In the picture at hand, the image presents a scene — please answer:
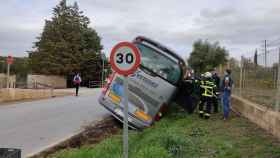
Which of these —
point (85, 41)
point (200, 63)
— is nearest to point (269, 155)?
point (200, 63)

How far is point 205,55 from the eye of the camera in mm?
51562

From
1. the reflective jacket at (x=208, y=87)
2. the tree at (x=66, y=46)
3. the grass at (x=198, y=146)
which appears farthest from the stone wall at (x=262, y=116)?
the tree at (x=66, y=46)

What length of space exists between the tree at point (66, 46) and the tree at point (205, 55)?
15500mm

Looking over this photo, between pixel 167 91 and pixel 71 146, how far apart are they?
3.86m

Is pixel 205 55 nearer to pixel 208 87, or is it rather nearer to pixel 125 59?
pixel 208 87

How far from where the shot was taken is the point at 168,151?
6.91 meters

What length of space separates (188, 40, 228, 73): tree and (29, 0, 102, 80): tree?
1550 centimetres

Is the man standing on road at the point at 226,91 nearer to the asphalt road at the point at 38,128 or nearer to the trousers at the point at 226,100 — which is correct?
the trousers at the point at 226,100

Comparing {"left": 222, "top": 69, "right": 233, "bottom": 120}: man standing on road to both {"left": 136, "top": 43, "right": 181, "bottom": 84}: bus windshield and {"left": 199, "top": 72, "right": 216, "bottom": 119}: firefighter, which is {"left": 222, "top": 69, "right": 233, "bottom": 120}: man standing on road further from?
{"left": 136, "top": 43, "right": 181, "bottom": 84}: bus windshield

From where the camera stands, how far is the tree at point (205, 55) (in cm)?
5062

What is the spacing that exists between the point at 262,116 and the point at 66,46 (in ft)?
151

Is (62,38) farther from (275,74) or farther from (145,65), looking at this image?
(275,74)

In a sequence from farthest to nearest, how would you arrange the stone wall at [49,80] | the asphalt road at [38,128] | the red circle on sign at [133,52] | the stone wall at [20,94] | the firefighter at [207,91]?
the stone wall at [49,80], the stone wall at [20,94], the firefighter at [207,91], the asphalt road at [38,128], the red circle on sign at [133,52]

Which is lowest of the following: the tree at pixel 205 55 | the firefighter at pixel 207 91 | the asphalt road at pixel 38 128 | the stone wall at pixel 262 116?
the asphalt road at pixel 38 128
